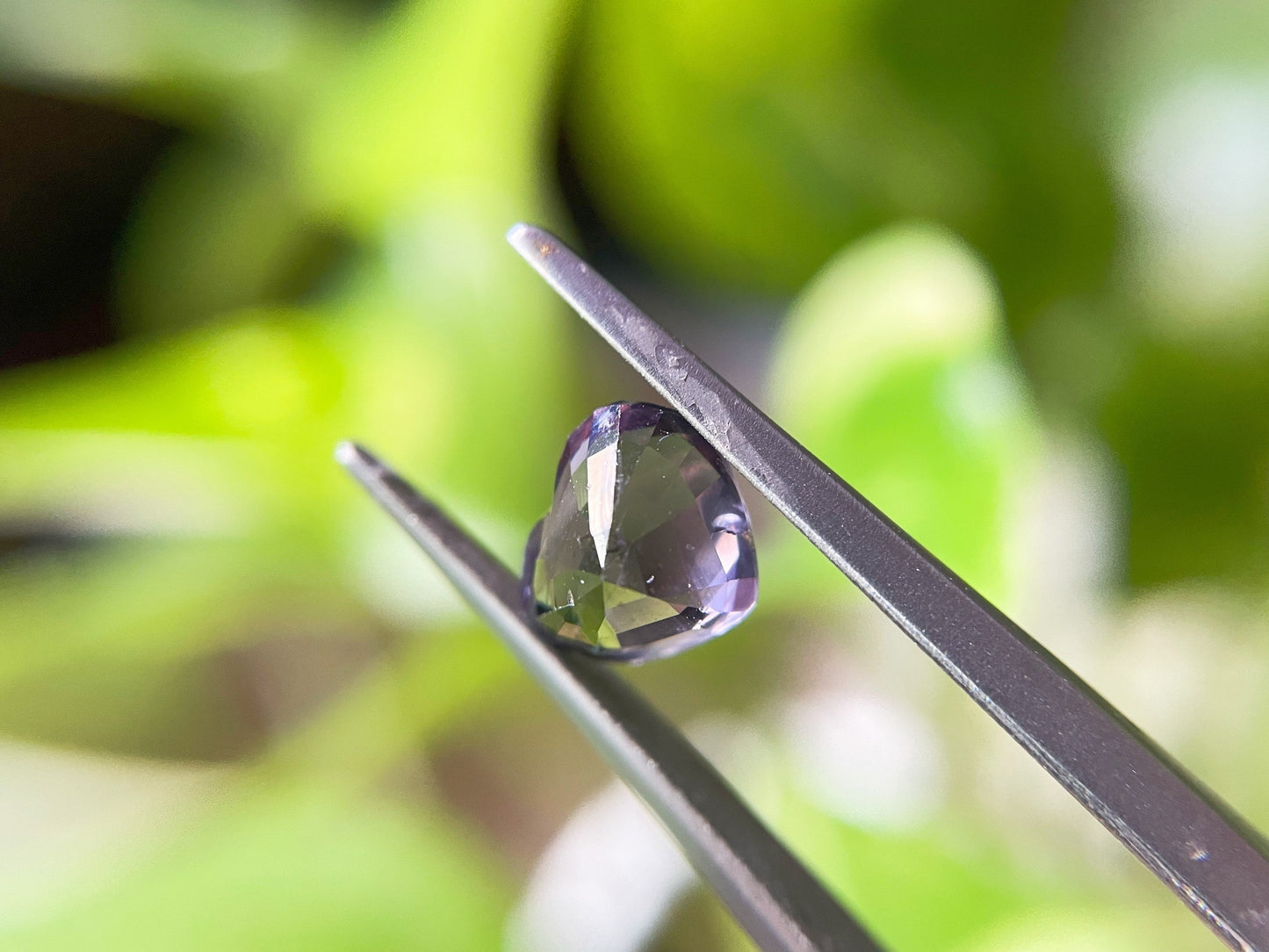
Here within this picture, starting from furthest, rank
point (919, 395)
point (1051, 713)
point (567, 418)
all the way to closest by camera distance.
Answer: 1. point (567, 418)
2. point (919, 395)
3. point (1051, 713)

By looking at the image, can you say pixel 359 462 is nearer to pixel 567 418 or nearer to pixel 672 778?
pixel 672 778

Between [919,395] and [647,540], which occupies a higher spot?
[647,540]

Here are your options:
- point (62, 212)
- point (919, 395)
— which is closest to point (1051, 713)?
point (919, 395)

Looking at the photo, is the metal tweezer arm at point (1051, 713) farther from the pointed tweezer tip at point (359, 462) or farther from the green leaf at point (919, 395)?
the green leaf at point (919, 395)

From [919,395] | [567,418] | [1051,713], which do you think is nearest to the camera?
A: [1051,713]

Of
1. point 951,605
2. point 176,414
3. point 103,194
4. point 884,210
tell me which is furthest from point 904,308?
point 103,194

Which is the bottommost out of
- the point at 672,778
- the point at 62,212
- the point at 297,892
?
the point at 297,892

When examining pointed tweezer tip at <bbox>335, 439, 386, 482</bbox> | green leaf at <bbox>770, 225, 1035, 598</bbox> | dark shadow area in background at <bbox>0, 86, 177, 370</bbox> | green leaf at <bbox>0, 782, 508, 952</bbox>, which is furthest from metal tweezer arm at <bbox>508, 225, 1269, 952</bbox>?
dark shadow area in background at <bbox>0, 86, 177, 370</bbox>

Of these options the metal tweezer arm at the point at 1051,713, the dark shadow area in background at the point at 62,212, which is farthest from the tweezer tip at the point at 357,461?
the dark shadow area in background at the point at 62,212
